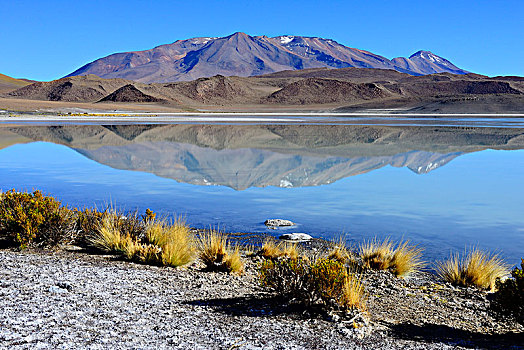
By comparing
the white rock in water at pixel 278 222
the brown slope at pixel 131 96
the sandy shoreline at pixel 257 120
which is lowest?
the white rock in water at pixel 278 222

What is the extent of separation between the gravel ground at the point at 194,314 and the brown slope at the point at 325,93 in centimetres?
10531

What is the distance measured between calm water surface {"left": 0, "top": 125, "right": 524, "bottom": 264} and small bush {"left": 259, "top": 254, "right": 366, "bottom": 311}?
9.66 ft

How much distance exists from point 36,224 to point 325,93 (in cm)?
11076

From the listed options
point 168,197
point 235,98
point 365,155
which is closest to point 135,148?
point 365,155

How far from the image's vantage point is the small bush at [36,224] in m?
6.61

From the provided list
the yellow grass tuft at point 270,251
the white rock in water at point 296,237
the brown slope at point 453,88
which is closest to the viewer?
the yellow grass tuft at point 270,251

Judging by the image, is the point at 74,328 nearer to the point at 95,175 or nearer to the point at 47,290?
the point at 47,290

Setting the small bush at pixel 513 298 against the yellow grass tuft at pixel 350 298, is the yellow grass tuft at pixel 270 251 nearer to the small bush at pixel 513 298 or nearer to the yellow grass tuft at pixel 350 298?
the yellow grass tuft at pixel 350 298

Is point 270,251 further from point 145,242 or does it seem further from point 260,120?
point 260,120

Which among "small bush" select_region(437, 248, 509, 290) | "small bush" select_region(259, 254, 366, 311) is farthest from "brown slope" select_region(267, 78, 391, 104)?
"small bush" select_region(259, 254, 366, 311)

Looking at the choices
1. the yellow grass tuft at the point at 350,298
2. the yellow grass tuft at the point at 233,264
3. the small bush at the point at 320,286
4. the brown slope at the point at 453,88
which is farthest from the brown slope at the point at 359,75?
the yellow grass tuft at the point at 350,298

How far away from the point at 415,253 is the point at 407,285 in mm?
1077

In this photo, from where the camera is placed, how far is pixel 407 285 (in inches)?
234

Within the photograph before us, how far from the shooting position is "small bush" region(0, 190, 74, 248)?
6.61 m
